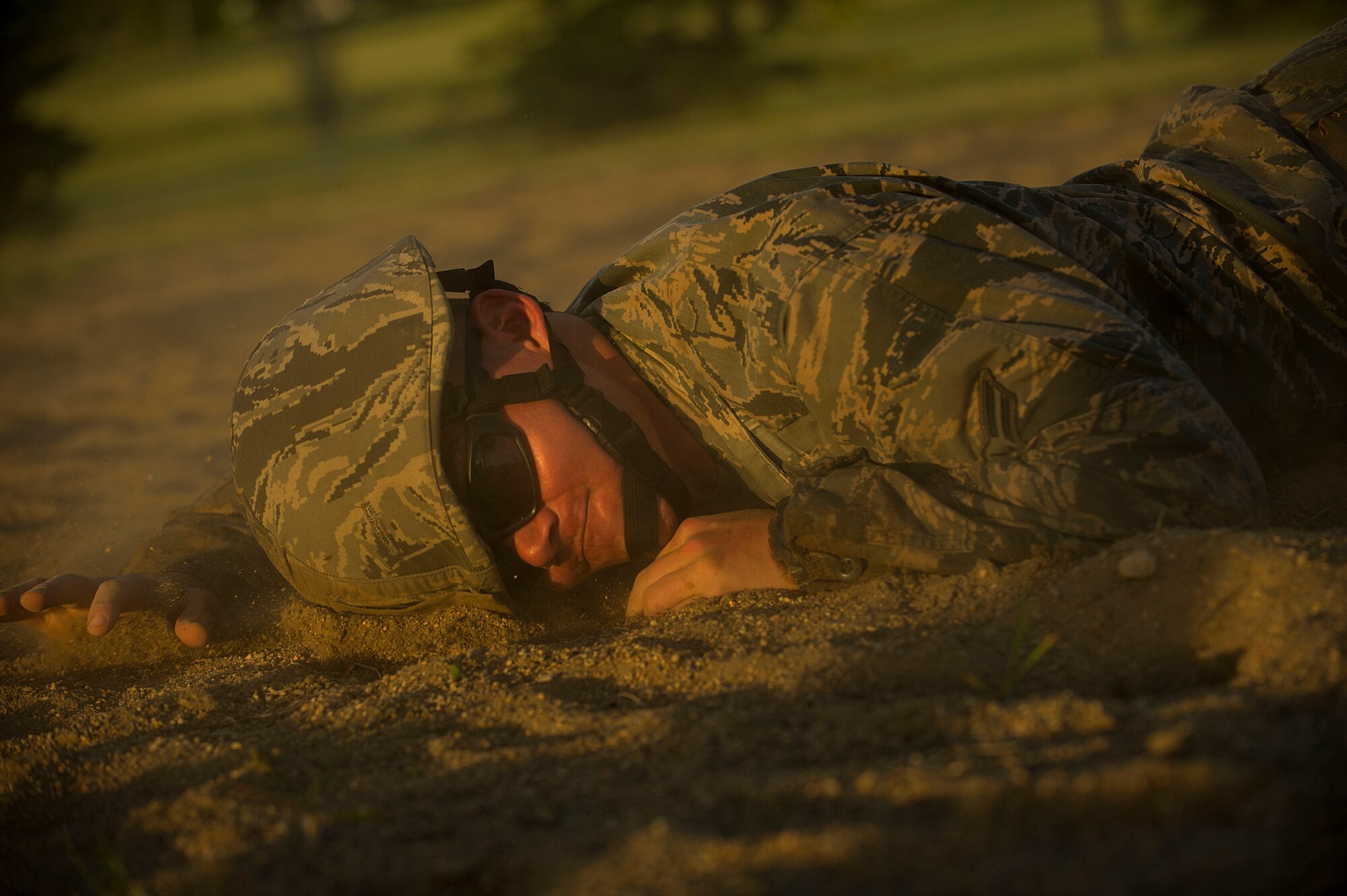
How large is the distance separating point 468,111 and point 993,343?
16.8 meters

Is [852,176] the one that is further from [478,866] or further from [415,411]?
[478,866]

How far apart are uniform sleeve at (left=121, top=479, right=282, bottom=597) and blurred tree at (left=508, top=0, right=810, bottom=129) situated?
1303cm

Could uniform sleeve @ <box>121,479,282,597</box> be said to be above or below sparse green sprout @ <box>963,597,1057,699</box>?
above

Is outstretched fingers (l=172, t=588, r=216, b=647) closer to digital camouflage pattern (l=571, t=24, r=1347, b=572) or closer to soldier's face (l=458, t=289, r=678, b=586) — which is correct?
soldier's face (l=458, t=289, r=678, b=586)

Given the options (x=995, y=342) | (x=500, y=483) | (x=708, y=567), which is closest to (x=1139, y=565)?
(x=995, y=342)

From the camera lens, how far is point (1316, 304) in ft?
8.23

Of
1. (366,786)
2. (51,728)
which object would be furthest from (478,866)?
(51,728)

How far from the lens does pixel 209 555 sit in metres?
2.92

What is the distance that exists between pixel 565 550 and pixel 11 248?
13.2 m

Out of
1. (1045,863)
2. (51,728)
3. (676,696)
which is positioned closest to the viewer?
(1045,863)

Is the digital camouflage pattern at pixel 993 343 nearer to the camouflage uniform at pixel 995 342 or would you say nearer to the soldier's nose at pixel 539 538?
the camouflage uniform at pixel 995 342

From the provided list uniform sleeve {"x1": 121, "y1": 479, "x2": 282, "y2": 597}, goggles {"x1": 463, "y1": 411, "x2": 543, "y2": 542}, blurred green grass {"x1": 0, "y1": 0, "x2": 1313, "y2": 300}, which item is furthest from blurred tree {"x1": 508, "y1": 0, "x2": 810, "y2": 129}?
goggles {"x1": 463, "y1": 411, "x2": 543, "y2": 542}

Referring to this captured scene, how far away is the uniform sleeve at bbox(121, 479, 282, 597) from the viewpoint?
9.41 ft

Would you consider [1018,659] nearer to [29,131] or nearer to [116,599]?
[116,599]
